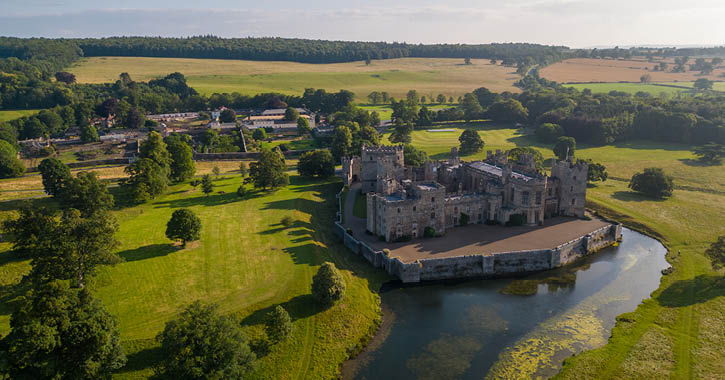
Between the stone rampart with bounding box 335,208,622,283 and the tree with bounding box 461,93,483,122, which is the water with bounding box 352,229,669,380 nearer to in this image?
the stone rampart with bounding box 335,208,622,283

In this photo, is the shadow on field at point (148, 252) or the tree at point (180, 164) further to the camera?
the tree at point (180, 164)

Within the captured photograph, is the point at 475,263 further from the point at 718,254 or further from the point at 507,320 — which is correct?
the point at 718,254

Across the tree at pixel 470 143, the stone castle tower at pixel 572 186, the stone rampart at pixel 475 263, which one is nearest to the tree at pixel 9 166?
the stone rampart at pixel 475 263

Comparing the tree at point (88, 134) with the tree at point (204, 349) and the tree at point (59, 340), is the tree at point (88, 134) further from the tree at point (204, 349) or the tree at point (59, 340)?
the tree at point (204, 349)

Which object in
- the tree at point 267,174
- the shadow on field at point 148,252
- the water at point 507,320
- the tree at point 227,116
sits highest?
the tree at point 227,116

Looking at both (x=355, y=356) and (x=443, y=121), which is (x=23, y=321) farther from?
(x=443, y=121)

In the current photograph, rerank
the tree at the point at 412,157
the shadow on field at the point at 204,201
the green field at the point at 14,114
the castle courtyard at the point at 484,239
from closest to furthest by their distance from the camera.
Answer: the castle courtyard at the point at 484,239 < the shadow on field at the point at 204,201 < the tree at the point at 412,157 < the green field at the point at 14,114

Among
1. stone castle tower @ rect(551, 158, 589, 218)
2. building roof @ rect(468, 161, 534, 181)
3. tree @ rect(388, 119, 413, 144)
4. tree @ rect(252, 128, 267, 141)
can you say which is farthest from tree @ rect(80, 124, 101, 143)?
stone castle tower @ rect(551, 158, 589, 218)

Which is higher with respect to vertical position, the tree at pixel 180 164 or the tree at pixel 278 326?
the tree at pixel 180 164
